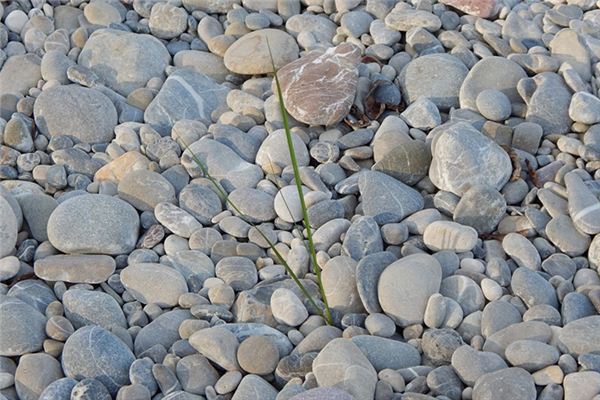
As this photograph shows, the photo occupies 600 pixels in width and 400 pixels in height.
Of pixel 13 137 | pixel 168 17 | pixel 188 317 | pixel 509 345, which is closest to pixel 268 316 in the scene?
pixel 188 317

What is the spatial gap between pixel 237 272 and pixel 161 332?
0.28 metres

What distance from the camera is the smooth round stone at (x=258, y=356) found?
1897mm

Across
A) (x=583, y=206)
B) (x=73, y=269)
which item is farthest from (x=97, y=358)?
(x=583, y=206)

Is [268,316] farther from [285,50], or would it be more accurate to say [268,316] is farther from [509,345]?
[285,50]

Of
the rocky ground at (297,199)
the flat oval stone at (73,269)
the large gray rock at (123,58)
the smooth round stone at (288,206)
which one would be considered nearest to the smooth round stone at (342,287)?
the rocky ground at (297,199)

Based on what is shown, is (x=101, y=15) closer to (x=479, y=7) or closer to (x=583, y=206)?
(x=479, y=7)

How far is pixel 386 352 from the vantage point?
1.91 meters

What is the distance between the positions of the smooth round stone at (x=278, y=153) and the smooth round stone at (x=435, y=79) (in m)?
0.48

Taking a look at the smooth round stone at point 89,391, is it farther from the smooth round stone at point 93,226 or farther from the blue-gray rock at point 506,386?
the blue-gray rock at point 506,386

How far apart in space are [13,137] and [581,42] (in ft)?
6.67

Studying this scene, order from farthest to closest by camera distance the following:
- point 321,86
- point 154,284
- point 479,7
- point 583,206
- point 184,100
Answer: point 479,7 < point 184,100 < point 321,86 < point 583,206 < point 154,284

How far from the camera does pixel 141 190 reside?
7.86 ft

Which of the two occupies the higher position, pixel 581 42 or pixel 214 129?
pixel 581 42

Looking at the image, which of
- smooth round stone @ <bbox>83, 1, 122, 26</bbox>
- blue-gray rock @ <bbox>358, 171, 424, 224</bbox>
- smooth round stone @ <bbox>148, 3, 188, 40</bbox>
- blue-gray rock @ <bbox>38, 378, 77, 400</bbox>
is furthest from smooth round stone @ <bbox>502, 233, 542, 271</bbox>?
smooth round stone @ <bbox>83, 1, 122, 26</bbox>
